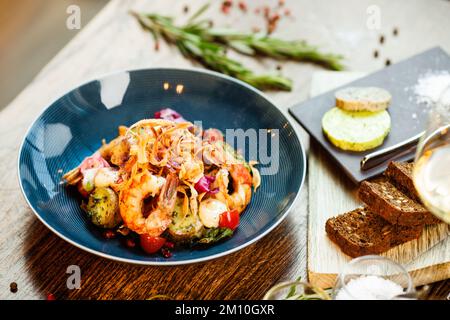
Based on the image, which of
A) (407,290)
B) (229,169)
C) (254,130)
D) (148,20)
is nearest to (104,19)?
(148,20)

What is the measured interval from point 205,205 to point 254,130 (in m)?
0.52

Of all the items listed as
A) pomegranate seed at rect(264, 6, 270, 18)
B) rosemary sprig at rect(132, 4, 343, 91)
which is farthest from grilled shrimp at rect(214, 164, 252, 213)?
pomegranate seed at rect(264, 6, 270, 18)

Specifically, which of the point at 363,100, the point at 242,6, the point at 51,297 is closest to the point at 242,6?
the point at 242,6

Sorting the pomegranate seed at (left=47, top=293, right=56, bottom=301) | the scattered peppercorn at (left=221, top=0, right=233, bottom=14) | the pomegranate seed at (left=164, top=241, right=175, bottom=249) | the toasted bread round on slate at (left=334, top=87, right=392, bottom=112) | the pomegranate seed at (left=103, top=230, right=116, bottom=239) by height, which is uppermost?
the scattered peppercorn at (left=221, top=0, right=233, bottom=14)

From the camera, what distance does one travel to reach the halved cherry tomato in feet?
6.92

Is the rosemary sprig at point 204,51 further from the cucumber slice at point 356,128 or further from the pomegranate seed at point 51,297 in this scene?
the pomegranate seed at point 51,297

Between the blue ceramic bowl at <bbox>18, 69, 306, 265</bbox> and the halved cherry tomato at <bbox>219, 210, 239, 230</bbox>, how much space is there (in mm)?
33

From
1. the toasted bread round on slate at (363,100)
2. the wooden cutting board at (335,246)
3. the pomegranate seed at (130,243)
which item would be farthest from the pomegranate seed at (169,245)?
the toasted bread round on slate at (363,100)

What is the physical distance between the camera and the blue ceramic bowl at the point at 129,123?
206 centimetres

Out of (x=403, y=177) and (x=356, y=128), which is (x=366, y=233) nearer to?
(x=403, y=177)

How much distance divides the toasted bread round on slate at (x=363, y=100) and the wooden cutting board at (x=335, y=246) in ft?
0.90

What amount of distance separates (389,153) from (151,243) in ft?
3.21

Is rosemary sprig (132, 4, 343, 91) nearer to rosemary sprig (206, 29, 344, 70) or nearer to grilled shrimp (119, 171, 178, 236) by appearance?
rosemary sprig (206, 29, 344, 70)
